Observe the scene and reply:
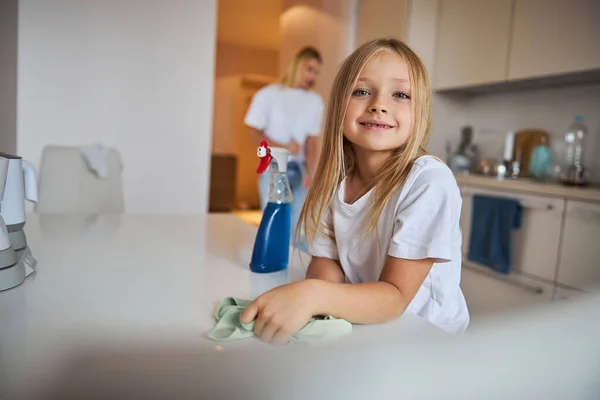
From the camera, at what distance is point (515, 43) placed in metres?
2.40

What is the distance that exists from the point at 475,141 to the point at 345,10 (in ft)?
4.68

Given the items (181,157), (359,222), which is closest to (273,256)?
(359,222)

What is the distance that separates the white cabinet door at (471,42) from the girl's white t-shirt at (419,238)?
2098 mm

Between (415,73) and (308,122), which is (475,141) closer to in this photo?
(308,122)

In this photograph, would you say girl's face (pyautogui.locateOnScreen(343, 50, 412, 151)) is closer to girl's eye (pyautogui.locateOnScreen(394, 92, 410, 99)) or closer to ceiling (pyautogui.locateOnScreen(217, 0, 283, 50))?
girl's eye (pyautogui.locateOnScreen(394, 92, 410, 99))

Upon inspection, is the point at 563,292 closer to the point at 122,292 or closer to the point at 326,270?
the point at 326,270

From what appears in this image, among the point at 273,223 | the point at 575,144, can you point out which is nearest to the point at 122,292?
the point at 273,223

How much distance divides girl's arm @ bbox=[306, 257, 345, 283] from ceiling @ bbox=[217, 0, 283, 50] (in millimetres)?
4950

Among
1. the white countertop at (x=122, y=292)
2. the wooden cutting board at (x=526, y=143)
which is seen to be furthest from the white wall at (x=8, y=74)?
the wooden cutting board at (x=526, y=143)

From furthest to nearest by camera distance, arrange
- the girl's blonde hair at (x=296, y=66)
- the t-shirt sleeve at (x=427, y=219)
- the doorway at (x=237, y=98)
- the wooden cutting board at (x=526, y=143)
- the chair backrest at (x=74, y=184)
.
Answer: the doorway at (x=237, y=98)
the wooden cutting board at (x=526, y=143)
the girl's blonde hair at (x=296, y=66)
the chair backrest at (x=74, y=184)
the t-shirt sleeve at (x=427, y=219)

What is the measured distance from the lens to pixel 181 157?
265 cm

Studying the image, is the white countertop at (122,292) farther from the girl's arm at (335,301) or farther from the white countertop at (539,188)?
the white countertop at (539,188)

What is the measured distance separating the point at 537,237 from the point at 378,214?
172 cm

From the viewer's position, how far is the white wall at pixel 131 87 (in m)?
2.32
